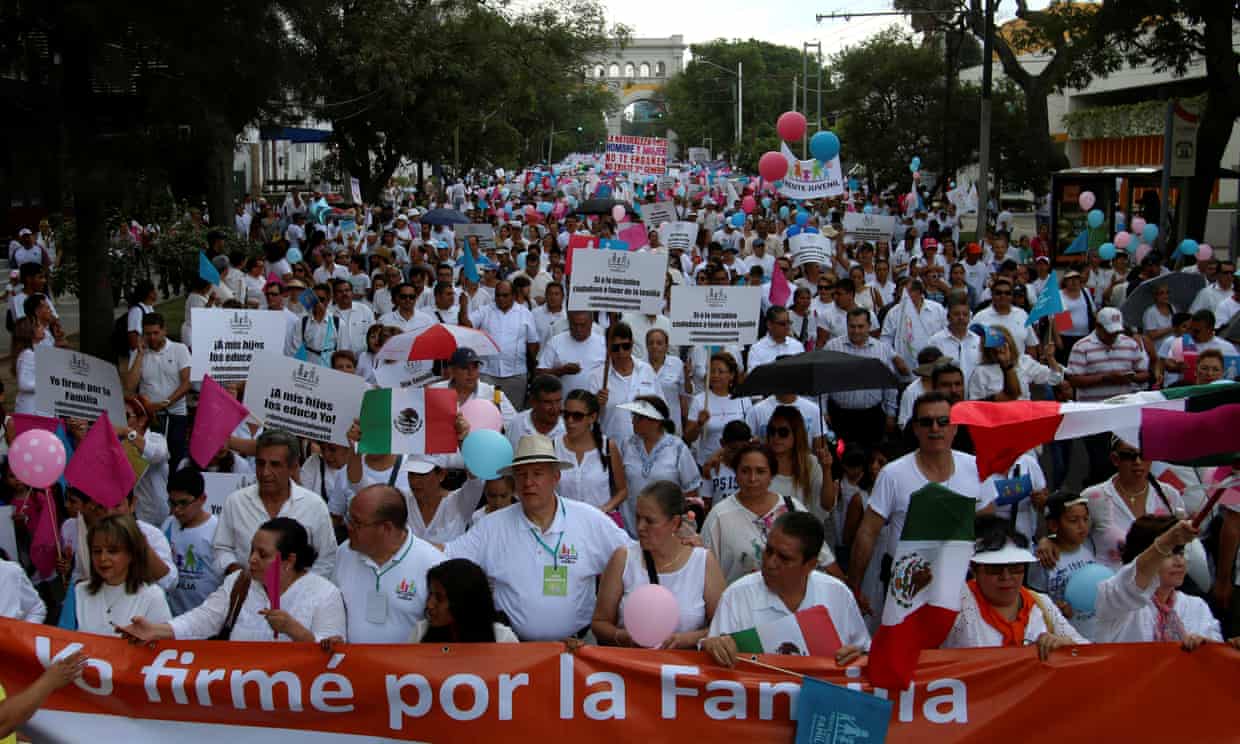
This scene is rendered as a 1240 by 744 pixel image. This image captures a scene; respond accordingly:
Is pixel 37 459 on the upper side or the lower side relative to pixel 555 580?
upper

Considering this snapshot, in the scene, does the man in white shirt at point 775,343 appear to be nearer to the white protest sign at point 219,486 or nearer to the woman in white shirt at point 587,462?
the woman in white shirt at point 587,462

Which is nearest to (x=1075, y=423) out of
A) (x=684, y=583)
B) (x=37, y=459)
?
(x=684, y=583)

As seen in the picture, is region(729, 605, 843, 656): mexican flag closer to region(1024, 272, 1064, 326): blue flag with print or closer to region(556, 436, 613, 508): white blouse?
region(556, 436, 613, 508): white blouse

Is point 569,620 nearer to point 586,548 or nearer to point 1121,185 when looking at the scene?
point 586,548

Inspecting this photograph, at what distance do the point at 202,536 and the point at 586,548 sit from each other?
6.62 ft

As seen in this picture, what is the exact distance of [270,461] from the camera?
6.16 metres

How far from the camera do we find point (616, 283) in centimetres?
1002

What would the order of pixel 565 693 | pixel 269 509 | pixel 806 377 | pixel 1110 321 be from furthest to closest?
pixel 1110 321 < pixel 806 377 < pixel 269 509 < pixel 565 693

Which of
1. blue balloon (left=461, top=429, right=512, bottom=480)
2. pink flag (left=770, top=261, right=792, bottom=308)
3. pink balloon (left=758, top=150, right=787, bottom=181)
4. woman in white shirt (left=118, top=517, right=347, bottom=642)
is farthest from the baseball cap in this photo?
pink balloon (left=758, top=150, right=787, bottom=181)

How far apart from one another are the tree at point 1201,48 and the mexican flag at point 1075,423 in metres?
20.8

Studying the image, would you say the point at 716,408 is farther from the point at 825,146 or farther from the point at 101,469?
the point at 825,146

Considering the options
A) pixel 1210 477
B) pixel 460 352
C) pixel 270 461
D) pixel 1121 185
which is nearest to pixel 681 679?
pixel 270 461

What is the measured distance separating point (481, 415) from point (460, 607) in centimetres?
273

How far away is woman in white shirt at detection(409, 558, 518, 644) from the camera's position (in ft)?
16.1
